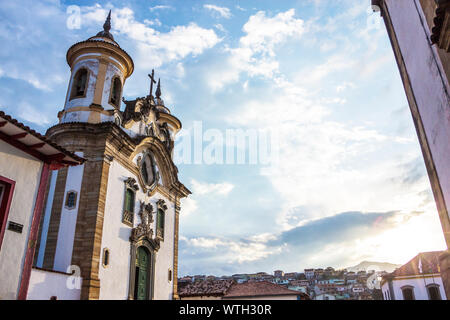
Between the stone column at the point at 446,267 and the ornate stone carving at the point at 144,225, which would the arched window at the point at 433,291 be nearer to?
the ornate stone carving at the point at 144,225

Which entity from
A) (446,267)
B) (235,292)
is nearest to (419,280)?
(235,292)

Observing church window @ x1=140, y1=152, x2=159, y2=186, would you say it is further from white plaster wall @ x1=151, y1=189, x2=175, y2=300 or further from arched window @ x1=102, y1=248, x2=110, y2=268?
arched window @ x1=102, y1=248, x2=110, y2=268

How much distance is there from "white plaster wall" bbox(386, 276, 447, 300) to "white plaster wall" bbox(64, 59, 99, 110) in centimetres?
2749

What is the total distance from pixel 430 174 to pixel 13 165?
393 inches

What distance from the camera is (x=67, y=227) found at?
14.2m

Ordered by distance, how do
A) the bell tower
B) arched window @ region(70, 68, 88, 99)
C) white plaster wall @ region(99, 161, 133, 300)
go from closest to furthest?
1. white plaster wall @ region(99, 161, 133, 300)
2. the bell tower
3. arched window @ region(70, 68, 88, 99)

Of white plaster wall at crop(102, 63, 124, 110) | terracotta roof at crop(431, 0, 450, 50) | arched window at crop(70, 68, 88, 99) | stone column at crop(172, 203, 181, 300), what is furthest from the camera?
stone column at crop(172, 203, 181, 300)

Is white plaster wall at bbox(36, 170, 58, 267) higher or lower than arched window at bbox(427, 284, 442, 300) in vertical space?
higher

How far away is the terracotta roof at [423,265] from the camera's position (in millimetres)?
28109

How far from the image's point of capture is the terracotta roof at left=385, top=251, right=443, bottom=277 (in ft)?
92.2

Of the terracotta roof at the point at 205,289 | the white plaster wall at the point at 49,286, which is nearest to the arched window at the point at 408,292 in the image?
the terracotta roof at the point at 205,289

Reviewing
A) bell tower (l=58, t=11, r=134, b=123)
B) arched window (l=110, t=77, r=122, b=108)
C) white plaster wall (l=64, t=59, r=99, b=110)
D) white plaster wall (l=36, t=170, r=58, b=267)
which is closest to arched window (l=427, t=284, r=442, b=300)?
bell tower (l=58, t=11, r=134, b=123)

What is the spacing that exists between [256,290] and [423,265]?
14235 millimetres
